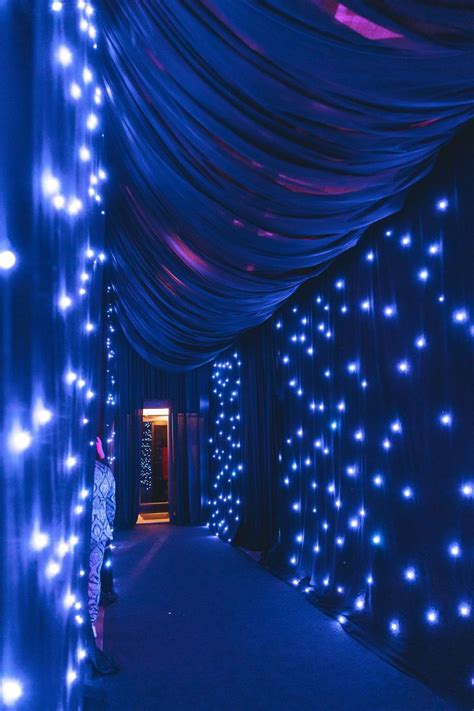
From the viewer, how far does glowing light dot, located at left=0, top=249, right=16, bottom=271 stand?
1054mm

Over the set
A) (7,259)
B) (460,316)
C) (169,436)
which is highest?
(460,316)

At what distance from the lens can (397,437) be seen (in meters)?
3.27

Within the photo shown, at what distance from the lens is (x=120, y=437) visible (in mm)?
8727

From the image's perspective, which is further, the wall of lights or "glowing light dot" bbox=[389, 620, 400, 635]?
"glowing light dot" bbox=[389, 620, 400, 635]

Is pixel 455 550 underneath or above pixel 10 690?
underneath

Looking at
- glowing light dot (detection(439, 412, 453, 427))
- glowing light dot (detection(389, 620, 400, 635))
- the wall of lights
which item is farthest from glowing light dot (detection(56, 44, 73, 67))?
glowing light dot (detection(389, 620, 400, 635))

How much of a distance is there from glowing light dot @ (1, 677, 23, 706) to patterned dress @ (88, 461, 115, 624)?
7.80 ft

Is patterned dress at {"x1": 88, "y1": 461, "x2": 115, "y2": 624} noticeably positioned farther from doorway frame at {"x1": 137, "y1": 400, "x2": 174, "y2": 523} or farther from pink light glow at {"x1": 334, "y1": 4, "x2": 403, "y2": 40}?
doorway frame at {"x1": 137, "y1": 400, "x2": 174, "y2": 523}

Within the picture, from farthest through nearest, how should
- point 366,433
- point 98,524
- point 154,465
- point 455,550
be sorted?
point 154,465
point 366,433
point 98,524
point 455,550

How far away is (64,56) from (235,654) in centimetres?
316

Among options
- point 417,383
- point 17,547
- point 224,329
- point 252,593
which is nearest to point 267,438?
point 224,329

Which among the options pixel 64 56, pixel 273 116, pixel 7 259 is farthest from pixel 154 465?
pixel 7 259

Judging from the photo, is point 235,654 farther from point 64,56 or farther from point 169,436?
point 169,436

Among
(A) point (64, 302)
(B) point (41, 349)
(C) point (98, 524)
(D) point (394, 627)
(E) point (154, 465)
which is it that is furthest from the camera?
(E) point (154, 465)
